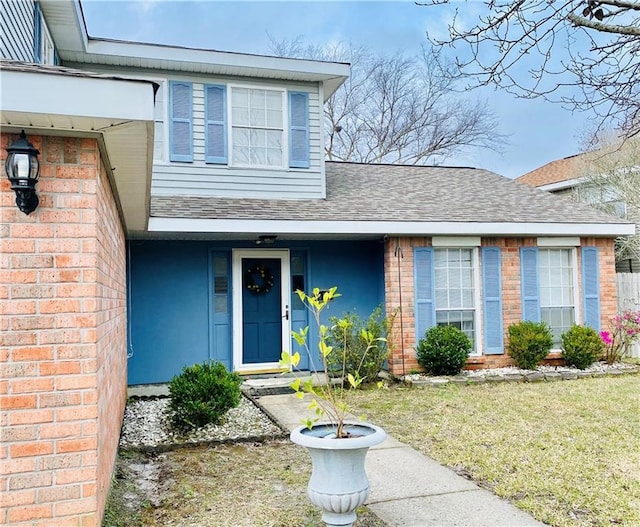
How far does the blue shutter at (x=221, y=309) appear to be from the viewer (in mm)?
9172

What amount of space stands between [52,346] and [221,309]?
646 cm

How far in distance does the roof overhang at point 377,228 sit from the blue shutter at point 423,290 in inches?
15.3

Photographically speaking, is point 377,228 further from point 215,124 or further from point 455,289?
point 215,124

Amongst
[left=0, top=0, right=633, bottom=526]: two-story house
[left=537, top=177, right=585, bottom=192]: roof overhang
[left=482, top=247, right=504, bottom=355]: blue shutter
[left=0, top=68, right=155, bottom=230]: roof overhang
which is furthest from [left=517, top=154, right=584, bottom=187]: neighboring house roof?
[left=0, top=68, right=155, bottom=230]: roof overhang

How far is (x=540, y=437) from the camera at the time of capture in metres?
5.62

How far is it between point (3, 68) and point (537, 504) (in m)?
4.06

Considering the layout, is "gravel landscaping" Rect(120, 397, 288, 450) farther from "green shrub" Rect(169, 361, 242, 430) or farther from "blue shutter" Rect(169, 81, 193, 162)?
"blue shutter" Rect(169, 81, 193, 162)

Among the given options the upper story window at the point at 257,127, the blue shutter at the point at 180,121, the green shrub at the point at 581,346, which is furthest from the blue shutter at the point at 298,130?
the green shrub at the point at 581,346

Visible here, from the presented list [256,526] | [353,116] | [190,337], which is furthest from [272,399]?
[353,116]

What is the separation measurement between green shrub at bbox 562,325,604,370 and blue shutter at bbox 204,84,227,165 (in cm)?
647

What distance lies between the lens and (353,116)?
77.5 ft

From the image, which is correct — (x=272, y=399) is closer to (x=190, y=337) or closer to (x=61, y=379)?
(x=190, y=337)

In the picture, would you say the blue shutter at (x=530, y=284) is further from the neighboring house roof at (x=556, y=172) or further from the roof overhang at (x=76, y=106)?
the neighboring house roof at (x=556, y=172)

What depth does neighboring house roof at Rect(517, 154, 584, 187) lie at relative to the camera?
19.4 meters
